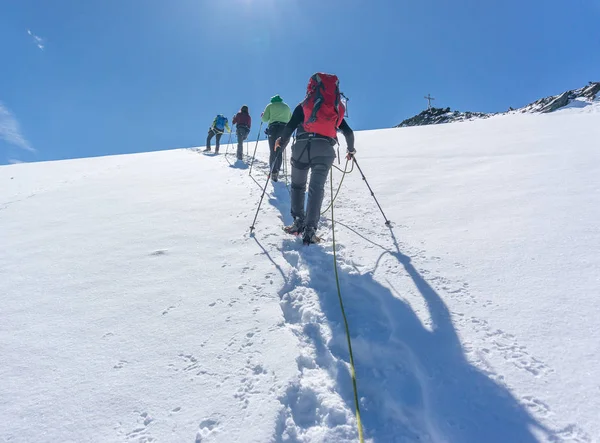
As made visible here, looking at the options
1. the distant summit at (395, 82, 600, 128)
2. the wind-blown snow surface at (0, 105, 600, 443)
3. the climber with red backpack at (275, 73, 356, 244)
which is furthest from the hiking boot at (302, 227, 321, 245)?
the distant summit at (395, 82, 600, 128)

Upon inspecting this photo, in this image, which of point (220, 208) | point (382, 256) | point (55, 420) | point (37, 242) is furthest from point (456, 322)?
point (37, 242)

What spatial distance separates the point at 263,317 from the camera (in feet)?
8.50

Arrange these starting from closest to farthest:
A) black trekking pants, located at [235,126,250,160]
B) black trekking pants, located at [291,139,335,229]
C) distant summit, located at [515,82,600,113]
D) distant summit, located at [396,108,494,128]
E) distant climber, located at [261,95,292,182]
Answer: black trekking pants, located at [291,139,335,229], distant climber, located at [261,95,292,182], black trekking pants, located at [235,126,250,160], distant summit, located at [515,82,600,113], distant summit, located at [396,108,494,128]

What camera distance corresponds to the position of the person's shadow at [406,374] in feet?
5.60

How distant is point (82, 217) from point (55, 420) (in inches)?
166

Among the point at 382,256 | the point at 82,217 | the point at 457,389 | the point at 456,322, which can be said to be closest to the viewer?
the point at 457,389

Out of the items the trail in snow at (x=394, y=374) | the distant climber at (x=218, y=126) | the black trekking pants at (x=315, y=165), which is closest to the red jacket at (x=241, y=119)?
the distant climber at (x=218, y=126)

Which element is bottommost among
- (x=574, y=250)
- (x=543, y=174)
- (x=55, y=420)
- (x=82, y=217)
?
(x=55, y=420)

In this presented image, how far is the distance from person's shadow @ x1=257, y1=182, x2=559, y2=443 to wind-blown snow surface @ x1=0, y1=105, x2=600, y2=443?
0.04 ft

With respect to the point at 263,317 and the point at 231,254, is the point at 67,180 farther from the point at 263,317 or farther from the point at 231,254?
the point at 263,317

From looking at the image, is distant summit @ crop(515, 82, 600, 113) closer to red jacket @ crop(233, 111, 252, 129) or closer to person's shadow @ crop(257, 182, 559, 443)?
red jacket @ crop(233, 111, 252, 129)

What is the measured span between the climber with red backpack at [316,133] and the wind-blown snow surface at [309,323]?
1.73ft

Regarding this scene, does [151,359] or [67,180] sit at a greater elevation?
[67,180]

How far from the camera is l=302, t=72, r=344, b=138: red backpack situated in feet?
12.5
